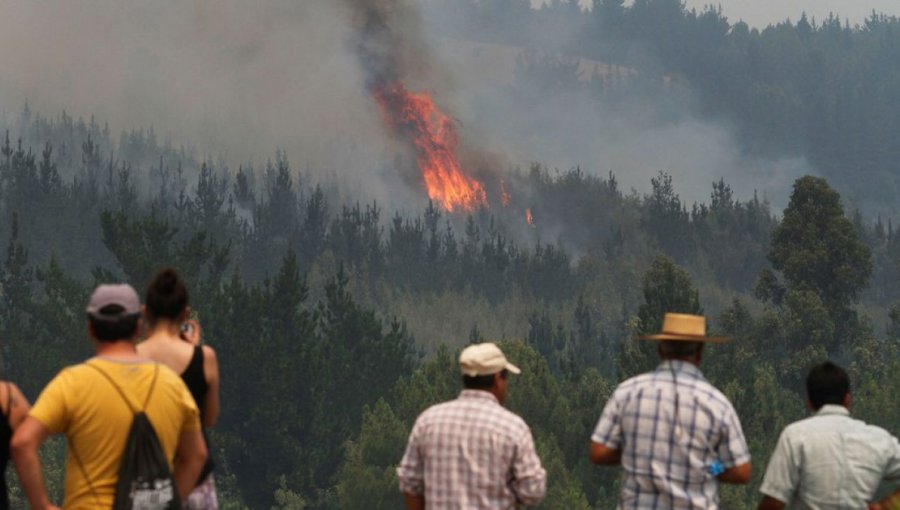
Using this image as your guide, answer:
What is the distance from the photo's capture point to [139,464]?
296 inches

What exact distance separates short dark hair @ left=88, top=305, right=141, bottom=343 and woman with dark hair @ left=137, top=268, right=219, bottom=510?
60 centimetres

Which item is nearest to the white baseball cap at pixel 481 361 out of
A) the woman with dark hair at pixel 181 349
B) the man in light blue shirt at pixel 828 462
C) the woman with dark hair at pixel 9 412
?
the woman with dark hair at pixel 181 349

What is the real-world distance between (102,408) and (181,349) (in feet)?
3.17

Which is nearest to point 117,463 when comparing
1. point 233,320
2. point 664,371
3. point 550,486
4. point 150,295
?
point 150,295

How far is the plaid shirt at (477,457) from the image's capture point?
8422 mm

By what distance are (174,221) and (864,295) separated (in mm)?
81221

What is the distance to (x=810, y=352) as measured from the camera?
10144 cm

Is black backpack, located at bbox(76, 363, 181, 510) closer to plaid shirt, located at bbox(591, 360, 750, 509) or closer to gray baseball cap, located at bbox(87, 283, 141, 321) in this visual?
gray baseball cap, located at bbox(87, 283, 141, 321)

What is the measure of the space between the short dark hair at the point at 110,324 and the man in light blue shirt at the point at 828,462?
11.8 feet

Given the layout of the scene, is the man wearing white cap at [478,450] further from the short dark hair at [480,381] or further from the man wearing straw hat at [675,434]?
the man wearing straw hat at [675,434]

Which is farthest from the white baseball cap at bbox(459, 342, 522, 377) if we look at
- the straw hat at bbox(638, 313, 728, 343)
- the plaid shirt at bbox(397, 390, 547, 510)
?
the straw hat at bbox(638, 313, 728, 343)

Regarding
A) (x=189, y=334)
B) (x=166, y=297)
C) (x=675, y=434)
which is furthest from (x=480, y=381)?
(x=166, y=297)

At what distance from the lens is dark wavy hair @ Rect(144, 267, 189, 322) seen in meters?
8.20

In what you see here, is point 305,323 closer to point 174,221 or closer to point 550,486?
point 550,486
